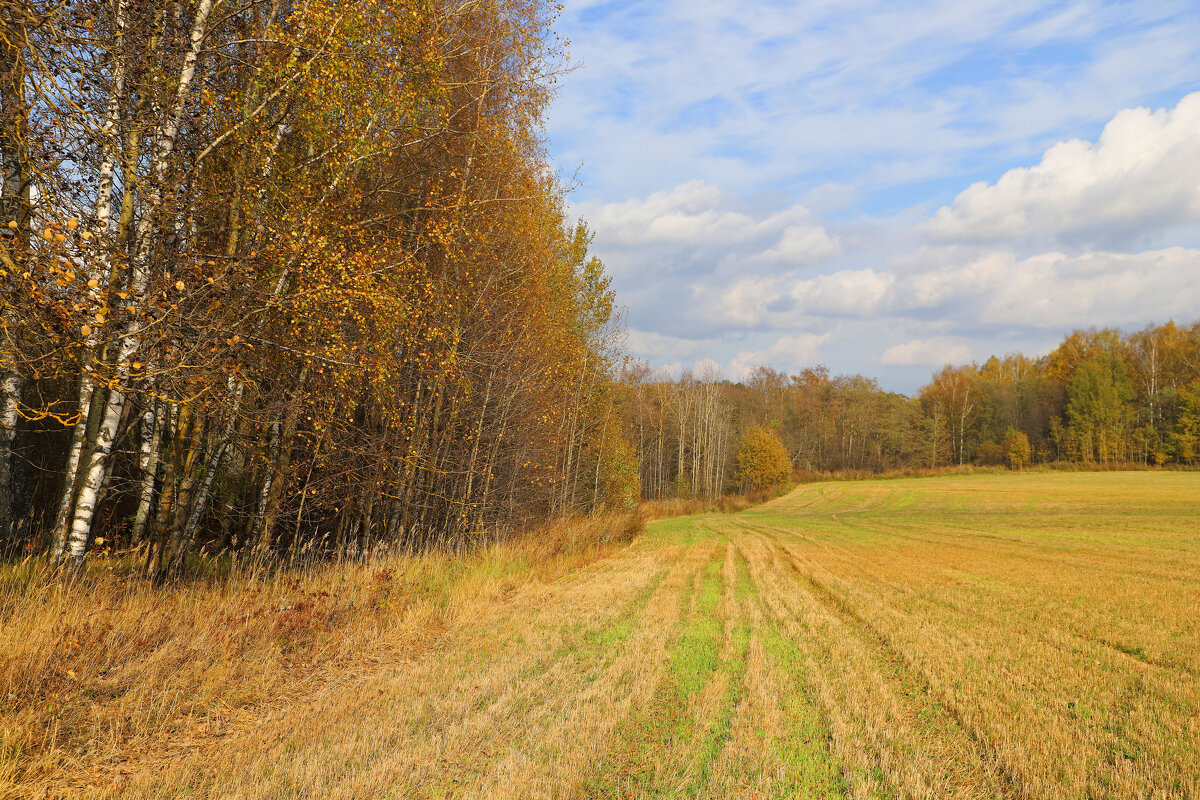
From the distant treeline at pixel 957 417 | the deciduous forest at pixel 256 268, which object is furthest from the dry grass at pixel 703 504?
Result: the deciduous forest at pixel 256 268

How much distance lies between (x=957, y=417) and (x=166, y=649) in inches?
3371

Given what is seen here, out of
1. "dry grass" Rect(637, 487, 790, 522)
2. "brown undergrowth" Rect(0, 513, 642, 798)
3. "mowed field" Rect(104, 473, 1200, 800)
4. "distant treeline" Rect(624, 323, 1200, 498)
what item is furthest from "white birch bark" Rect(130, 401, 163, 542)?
"distant treeline" Rect(624, 323, 1200, 498)

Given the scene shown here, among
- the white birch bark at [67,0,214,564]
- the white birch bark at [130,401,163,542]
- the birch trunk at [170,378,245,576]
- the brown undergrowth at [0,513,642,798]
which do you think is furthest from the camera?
the birch trunk at [170,378,245,576]

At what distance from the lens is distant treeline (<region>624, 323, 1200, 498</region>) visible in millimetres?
55344

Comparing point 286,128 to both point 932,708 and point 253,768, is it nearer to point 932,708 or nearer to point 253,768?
point 253,768

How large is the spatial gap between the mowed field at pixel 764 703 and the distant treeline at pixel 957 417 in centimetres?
3486

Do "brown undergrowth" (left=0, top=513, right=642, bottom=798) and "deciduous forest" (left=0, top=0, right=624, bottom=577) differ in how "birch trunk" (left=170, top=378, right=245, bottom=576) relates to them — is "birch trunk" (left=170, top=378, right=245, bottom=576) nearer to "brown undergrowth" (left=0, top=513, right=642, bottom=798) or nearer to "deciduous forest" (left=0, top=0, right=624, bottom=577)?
"deciduous forest" (left=0, top=0, right=624, bottom=577)

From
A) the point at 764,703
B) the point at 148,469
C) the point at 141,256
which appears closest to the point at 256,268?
the point at 141,256

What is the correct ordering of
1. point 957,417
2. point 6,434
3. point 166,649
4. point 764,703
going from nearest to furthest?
1. point 166,649
2. point 764,703
3. point 6,434
4. point 957,417

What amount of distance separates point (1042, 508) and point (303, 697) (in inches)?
1456

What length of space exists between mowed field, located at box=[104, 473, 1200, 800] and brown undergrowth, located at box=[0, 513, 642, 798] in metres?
0.37

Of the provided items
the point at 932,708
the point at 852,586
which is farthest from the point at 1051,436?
the point at 932,708

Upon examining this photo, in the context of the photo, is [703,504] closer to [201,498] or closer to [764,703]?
[201,498]

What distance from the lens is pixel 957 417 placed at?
76.2m
